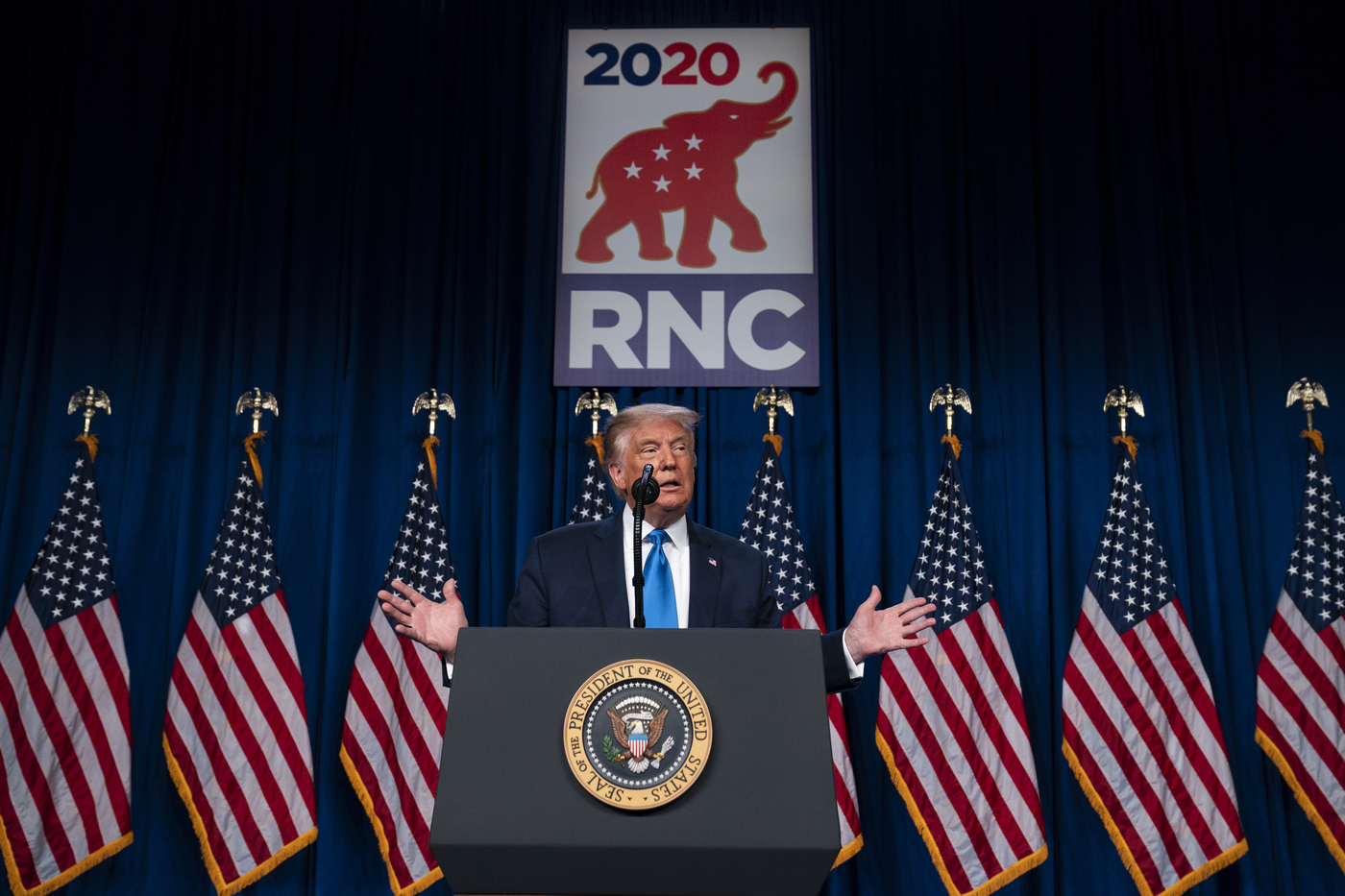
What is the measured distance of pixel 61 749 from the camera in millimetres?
4168

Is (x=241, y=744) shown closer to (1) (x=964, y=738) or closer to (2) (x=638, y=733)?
(1) (x=964, y=738)

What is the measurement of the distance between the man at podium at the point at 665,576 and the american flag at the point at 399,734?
185cm

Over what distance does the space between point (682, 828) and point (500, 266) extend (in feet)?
13.4

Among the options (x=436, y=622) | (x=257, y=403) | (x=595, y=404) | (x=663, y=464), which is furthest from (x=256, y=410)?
(x=436, y=622)

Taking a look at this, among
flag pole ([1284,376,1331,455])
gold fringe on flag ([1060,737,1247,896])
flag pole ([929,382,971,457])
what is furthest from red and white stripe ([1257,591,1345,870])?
flag pole ([929,382,971,457])

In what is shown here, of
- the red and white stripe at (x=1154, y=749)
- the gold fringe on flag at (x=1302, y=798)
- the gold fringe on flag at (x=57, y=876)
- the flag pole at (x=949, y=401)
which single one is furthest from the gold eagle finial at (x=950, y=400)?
the gold fringe on flag at (x=57, y=876)

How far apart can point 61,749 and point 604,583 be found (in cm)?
303

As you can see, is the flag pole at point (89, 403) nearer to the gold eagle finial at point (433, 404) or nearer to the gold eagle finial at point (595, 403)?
the gold eagle finial at point (433, 404)

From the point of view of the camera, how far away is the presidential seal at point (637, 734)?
1360 millimetres

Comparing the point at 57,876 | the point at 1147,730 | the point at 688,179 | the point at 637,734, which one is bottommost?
the point at 57,876

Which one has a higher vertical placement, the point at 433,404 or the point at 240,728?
the point at 433,404

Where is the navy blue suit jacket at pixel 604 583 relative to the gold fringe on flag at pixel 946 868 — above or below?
above

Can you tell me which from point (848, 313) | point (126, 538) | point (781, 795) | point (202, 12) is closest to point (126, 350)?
point (126, 538)

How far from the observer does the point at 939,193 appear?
17.0ft
